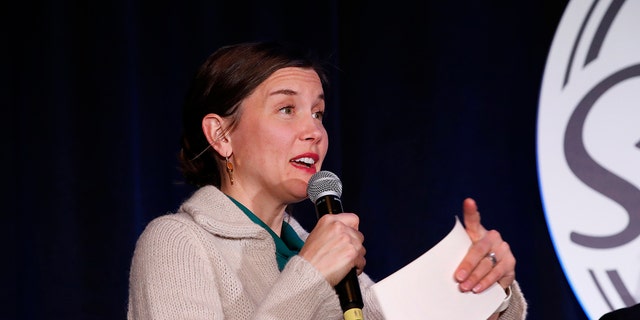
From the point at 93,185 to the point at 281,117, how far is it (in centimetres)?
118

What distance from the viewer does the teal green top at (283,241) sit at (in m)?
1.80

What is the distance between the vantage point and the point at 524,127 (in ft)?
9.20

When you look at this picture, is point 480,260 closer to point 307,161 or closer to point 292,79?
point 307,161

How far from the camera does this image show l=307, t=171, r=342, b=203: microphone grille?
153 cm

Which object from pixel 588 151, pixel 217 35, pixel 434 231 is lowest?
pixel 434 231

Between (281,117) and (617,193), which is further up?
(281,117)

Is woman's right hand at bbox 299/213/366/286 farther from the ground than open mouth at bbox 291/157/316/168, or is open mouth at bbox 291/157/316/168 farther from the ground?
open mouth at bbox 291/157/316/168

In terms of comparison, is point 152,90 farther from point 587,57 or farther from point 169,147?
point 587,57

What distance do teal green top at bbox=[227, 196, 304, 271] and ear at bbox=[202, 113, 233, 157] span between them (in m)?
0.11

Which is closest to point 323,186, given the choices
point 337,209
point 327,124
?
point 337,209

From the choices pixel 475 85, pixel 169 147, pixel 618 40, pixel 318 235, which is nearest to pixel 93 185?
pixel 169 147

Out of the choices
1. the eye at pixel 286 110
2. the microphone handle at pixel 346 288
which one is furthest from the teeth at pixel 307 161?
the microphone handle at pixel 346 288

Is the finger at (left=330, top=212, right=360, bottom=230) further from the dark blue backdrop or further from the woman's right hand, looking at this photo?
the dark blue backdrop

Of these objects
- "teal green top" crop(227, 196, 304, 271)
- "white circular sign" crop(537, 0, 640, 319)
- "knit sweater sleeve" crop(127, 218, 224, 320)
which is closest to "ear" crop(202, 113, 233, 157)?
"teal green top" crop(227, 196, 304, 271)
